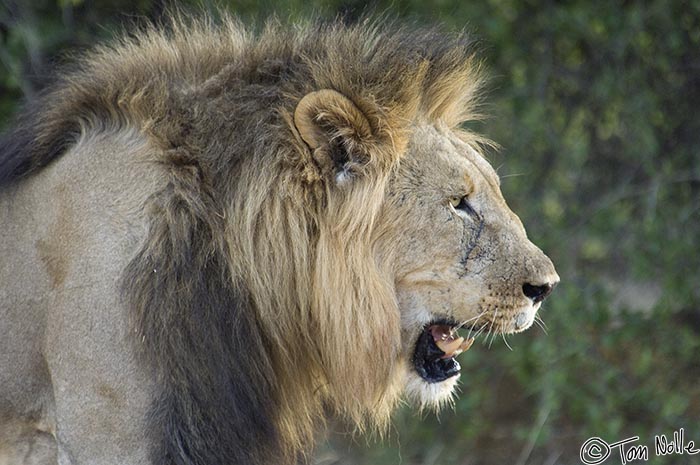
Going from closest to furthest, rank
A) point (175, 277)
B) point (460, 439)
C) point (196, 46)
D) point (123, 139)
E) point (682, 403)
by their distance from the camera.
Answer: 1. point (175, 277)
2. point (123, 139)
3. point (196, 46)
4. point (682, 403)
5. point (460, 439)

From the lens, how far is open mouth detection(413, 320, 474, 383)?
255 cm

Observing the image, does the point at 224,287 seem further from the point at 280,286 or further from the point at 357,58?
the point at 357,58

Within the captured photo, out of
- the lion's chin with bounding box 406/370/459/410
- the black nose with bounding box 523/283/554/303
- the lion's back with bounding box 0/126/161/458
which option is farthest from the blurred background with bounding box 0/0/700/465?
the black nose with bounding box 523/283/554/303

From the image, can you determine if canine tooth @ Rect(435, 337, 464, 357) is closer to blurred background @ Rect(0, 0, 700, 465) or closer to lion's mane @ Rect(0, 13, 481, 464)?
A: lion's mane @ Rect(0, 13, 481, 464)

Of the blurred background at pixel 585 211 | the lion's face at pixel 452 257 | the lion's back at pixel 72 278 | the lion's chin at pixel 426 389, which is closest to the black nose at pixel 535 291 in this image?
the lion's face at pixel 452 257

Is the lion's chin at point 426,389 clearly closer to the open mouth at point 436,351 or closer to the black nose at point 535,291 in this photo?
the open mouth at point 436,351

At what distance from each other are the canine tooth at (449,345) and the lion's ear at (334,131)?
479 mm

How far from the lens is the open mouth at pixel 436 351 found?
255cm

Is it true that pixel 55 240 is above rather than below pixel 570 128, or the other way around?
above

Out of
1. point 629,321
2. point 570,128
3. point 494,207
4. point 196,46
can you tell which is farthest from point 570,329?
point 196,46

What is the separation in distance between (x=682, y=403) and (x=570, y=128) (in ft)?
4.75

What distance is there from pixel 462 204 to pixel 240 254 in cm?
55

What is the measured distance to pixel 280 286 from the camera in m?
2.45

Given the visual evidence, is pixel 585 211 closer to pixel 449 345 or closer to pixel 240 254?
pixel 449 345
